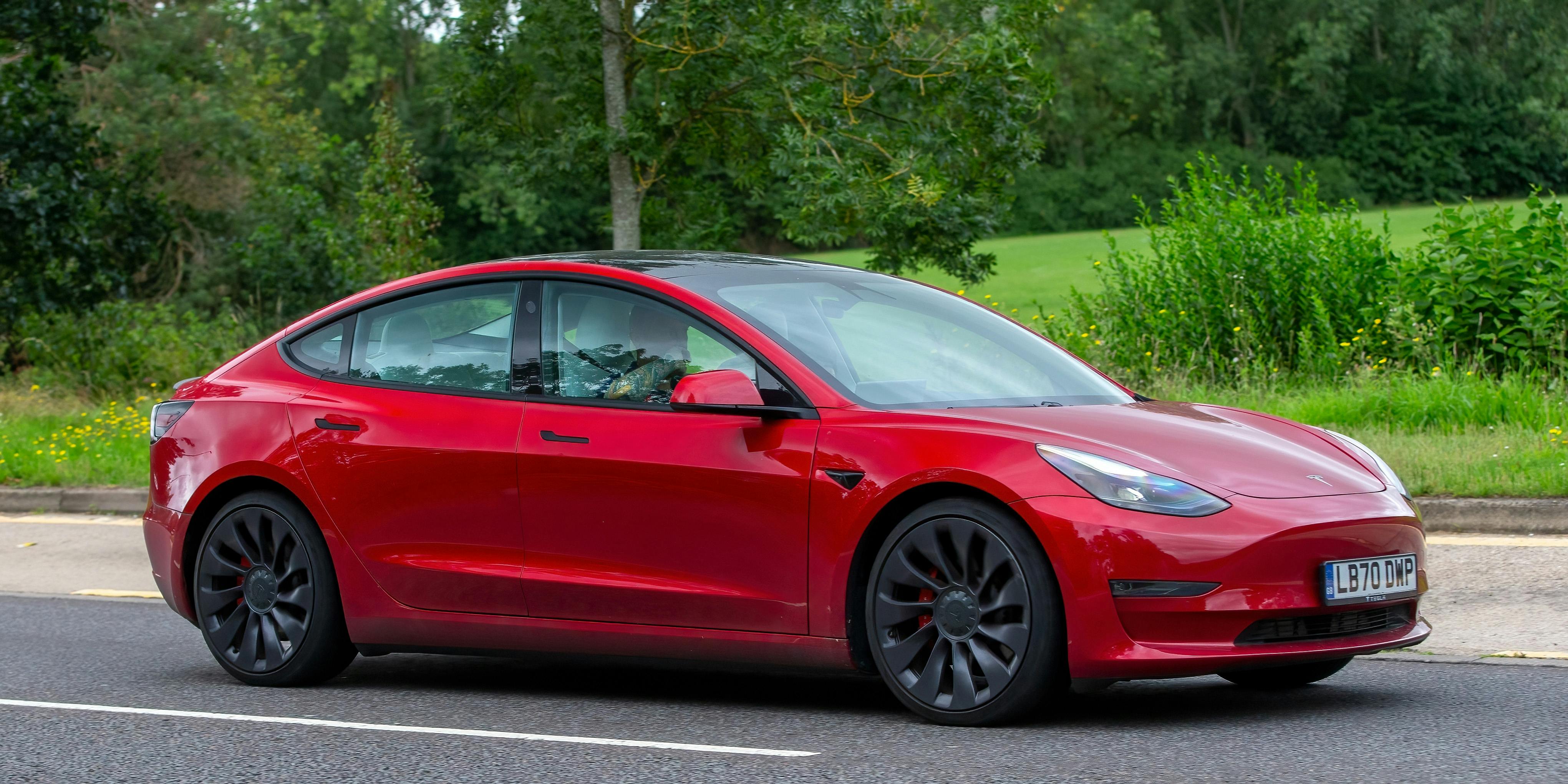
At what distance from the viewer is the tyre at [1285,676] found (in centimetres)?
572

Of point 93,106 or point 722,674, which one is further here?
point 93,106

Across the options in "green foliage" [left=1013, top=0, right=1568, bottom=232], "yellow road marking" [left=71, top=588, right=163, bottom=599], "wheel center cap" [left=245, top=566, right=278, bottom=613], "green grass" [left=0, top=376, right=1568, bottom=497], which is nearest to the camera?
"wheel center cap" [left=245, top=566, right=278, bottom=613]

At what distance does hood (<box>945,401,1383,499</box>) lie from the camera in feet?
16.1

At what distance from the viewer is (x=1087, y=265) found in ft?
165

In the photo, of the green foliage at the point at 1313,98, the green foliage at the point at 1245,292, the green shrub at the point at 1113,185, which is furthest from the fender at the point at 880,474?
the green shrub at the point at 1113,185

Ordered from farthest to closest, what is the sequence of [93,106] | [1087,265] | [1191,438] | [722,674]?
[1087,265] < [93,106] < [722,674] < [1191,438]

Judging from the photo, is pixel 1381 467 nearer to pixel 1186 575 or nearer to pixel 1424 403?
pixel 1186 575

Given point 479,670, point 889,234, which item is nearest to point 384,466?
point 479,670

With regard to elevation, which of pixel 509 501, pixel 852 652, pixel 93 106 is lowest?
pixel 852 652

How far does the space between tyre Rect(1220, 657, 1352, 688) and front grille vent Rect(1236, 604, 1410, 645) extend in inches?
24.1

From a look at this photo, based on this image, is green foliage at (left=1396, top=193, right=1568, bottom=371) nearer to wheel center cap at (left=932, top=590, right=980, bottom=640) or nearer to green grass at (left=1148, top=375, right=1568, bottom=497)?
green grass at (left=1148, top=375, right=1568, bottom=497)

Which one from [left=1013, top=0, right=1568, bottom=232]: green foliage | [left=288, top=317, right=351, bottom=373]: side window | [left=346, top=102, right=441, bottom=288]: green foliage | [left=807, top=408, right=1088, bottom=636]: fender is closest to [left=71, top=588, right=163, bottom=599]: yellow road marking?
[left=288, top=317, right=351, bottom=373]: side window

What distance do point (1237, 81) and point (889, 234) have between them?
6843 cm

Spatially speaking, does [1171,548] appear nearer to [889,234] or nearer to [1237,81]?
[889,234]
